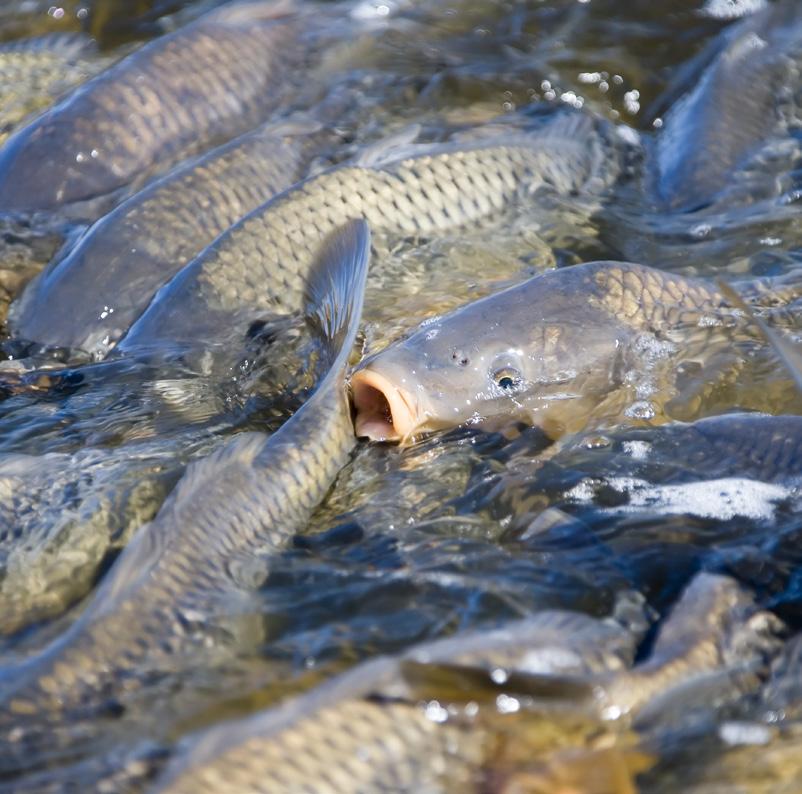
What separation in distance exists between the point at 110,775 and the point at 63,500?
3.59ft

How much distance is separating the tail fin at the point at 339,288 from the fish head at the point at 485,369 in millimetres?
130

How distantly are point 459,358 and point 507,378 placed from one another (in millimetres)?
178

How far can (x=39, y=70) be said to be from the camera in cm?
619

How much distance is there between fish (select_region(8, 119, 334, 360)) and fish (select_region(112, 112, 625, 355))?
5.3 inches

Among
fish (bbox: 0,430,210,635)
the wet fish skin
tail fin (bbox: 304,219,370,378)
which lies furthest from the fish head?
the wet fish skin

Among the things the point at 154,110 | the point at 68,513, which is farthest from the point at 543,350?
the point at 154,110

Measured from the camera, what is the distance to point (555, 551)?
3.02 m

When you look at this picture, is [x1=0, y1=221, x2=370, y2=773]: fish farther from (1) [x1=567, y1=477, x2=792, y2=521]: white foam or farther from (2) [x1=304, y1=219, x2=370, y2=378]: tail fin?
(1) [x1=567, y1=477, x2=792, y2=521]: white foam

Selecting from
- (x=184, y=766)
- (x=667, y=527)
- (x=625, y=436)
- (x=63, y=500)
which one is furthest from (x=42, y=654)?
(x=625, y=436)

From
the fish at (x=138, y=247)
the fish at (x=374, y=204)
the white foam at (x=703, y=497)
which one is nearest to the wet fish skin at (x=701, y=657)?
the white foam at (x=703, y=497)

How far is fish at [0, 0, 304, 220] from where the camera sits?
4791mm

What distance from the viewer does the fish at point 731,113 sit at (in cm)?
495

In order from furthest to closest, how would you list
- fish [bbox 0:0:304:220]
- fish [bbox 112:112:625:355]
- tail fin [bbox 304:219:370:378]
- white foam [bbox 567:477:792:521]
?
fish [bbox 0:0:304:220]
fish [bbox 112:112:625:355]
tail fin [bbox 304:219:370:378]
white foam [bbox 567:477:792:521]

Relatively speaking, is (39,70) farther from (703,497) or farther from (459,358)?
(703,497)
